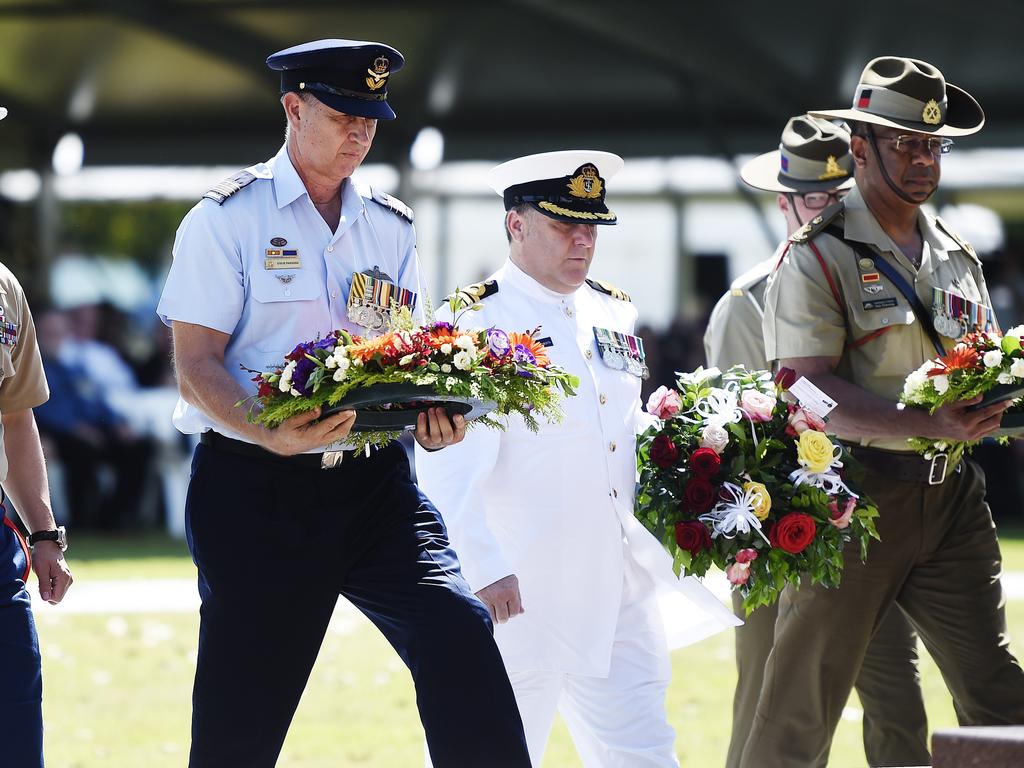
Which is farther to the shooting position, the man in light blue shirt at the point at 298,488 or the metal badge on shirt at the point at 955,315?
the metal badge on shirt at the point at 955,315

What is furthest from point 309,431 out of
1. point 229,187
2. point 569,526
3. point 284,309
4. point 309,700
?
point 309,700

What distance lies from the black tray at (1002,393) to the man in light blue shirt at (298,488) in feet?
5.06

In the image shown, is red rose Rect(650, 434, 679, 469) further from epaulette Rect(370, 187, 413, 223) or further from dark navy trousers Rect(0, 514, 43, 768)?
dark navy trousers Rect(0, 514, 43, 768)

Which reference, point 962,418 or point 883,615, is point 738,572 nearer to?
point 883,615

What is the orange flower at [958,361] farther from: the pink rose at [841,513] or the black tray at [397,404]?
the black tray at [397,404]

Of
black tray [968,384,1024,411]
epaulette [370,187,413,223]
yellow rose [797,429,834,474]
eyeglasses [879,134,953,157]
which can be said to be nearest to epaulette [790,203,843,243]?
eyeglasses [879,134,953,157]

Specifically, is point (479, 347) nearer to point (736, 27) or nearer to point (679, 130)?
point (736, 27)

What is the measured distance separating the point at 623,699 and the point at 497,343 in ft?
4.17

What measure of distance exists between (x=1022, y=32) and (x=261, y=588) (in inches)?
526

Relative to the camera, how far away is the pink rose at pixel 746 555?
182 inches

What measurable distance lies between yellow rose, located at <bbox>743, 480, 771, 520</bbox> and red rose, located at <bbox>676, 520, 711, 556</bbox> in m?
0.15

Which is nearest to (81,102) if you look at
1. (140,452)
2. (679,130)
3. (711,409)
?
(140,452)

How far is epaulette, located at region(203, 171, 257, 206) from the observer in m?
4.07

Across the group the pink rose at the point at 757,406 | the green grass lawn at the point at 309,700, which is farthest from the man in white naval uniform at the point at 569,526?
the green grass lawn at the point at 309,700
